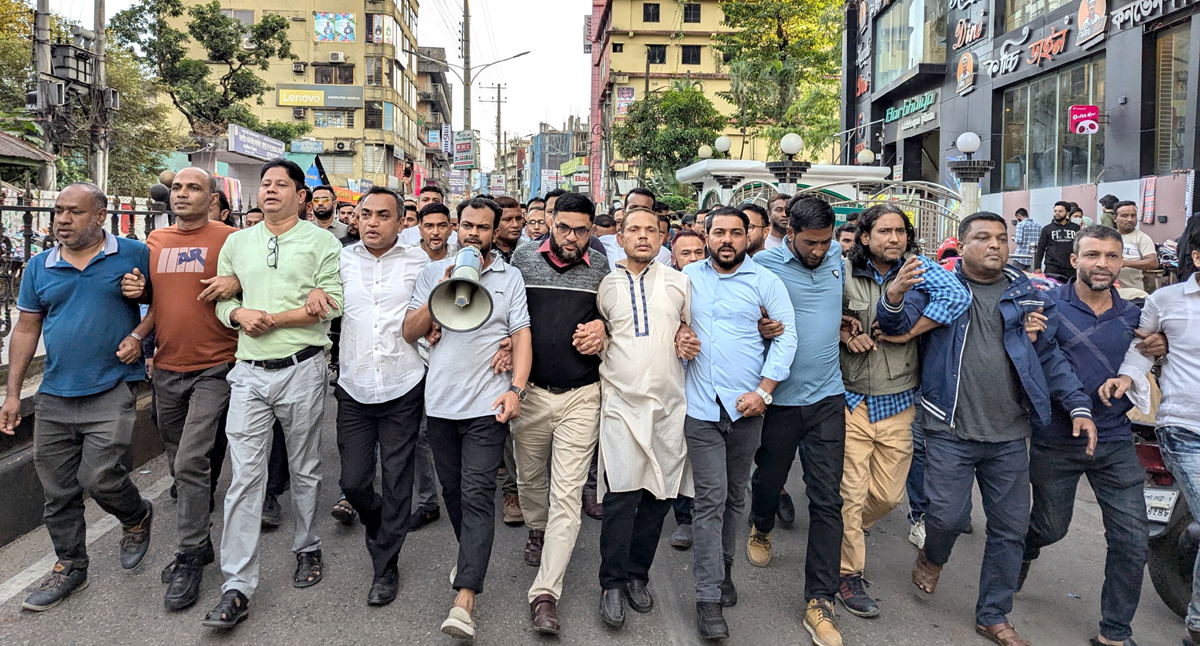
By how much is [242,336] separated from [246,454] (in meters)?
0.59

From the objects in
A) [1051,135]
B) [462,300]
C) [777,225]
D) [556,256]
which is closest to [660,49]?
[1051,135]

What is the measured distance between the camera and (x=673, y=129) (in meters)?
32.3

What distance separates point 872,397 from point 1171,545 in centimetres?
148

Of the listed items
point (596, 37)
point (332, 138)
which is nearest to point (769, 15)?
point (332, 138)

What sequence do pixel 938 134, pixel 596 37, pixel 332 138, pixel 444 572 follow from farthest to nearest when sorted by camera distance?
1. pixel 596 37
2. pixel 332 138
3. pixel 938 134
4. pixel 444 572

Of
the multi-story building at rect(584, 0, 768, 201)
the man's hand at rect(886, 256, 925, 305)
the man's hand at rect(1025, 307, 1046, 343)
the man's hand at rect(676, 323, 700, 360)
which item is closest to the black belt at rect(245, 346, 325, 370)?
the man's hand at rect(676, 323, 700, 360)

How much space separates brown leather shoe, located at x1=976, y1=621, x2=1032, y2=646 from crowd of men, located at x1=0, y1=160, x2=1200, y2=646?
17 millimetres

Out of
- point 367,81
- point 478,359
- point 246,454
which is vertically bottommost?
point 246,454

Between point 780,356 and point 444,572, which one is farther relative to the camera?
point 444,572

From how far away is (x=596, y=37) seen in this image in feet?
233

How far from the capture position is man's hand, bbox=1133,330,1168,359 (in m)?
3.57

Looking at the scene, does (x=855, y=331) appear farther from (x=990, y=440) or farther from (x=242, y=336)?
(x=242, y=336)

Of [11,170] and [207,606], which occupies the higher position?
[11,170]

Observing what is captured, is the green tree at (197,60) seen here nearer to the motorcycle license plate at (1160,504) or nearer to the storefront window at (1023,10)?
the storefront window at (1023,10)
